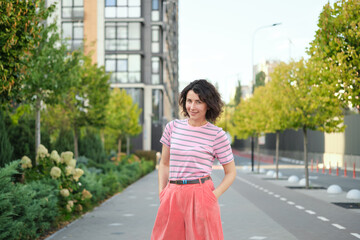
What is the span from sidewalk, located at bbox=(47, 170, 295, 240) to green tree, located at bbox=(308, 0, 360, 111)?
3.83 m

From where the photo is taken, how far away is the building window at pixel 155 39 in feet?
211

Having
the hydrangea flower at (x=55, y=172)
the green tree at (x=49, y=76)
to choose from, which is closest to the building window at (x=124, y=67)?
the green tree at (x=49, y=76)

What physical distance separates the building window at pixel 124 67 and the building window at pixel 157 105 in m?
3.02

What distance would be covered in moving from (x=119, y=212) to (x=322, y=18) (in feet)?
23.5

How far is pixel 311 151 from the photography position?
60.1m

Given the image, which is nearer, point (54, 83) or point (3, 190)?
point (3, 190)

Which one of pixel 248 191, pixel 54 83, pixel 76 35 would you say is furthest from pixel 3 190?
pixel 76 35

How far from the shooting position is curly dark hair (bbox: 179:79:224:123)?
4805 millimetres

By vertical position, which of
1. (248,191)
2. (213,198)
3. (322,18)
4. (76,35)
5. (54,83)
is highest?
(76,35)

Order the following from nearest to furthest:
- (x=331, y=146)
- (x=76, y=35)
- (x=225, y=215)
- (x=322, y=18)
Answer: (x=225, y=215) < (x=322, y=18) < (x=331, y=146) < (x=76, y=35)

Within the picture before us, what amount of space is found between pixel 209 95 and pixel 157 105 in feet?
198

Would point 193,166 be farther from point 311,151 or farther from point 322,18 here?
point 311,151

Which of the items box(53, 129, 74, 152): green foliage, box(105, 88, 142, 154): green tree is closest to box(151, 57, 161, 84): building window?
box(105, 88, 142, 154): green tree

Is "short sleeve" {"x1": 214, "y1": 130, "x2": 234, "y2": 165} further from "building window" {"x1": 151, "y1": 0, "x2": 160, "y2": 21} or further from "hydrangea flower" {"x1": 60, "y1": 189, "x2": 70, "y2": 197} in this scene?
"building window" {"x1": 151, "y1": 0, "x2": 160, "y2": 21}
